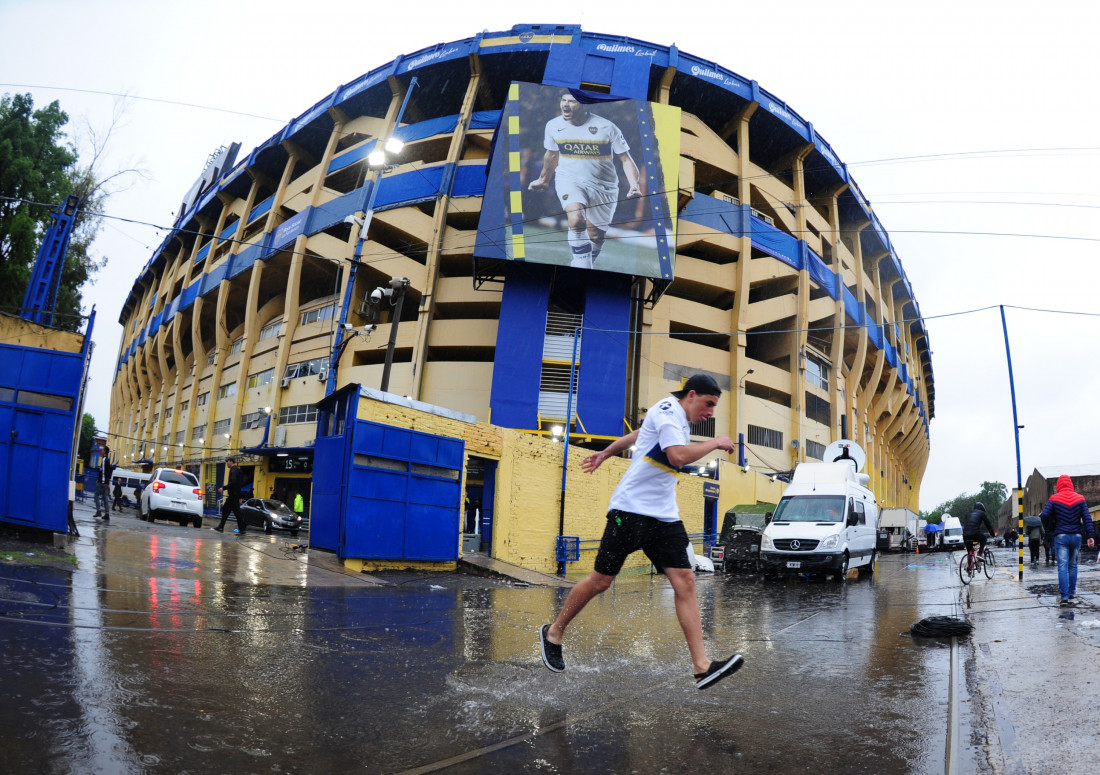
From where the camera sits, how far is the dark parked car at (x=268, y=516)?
2436 centimetres

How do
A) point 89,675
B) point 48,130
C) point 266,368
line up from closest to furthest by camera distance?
point 89,675, point 48,130, point 266,368

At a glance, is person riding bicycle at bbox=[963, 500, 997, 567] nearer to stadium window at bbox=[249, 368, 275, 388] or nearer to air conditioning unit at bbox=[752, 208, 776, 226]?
air conditioning unit at bbox=[752, 208, 776, 226]

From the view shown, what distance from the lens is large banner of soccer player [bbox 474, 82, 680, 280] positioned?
28.1 meters

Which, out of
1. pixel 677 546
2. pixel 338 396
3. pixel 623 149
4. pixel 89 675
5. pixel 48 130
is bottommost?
pixel 89 675

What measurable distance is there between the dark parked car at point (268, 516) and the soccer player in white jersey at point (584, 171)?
1493 cm

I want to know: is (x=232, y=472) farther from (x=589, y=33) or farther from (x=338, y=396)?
(x=589, y=33)

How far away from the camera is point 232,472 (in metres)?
17.3

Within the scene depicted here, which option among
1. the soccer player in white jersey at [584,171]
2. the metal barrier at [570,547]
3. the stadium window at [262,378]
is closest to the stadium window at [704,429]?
the soccer player in white jersey at [584,171]

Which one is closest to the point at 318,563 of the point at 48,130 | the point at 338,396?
the point at 338,396

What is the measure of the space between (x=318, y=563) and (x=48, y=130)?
62.5 ft

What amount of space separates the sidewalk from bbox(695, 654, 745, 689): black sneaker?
3.78ft

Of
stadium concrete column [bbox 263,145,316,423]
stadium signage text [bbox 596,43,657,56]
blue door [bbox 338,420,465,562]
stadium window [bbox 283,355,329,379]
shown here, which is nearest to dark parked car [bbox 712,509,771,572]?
blue door [bbox 338,420,465,562]

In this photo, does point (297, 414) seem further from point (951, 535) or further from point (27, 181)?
point (951, 535)

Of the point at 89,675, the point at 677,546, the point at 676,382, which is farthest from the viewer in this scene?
the point at 676,382
